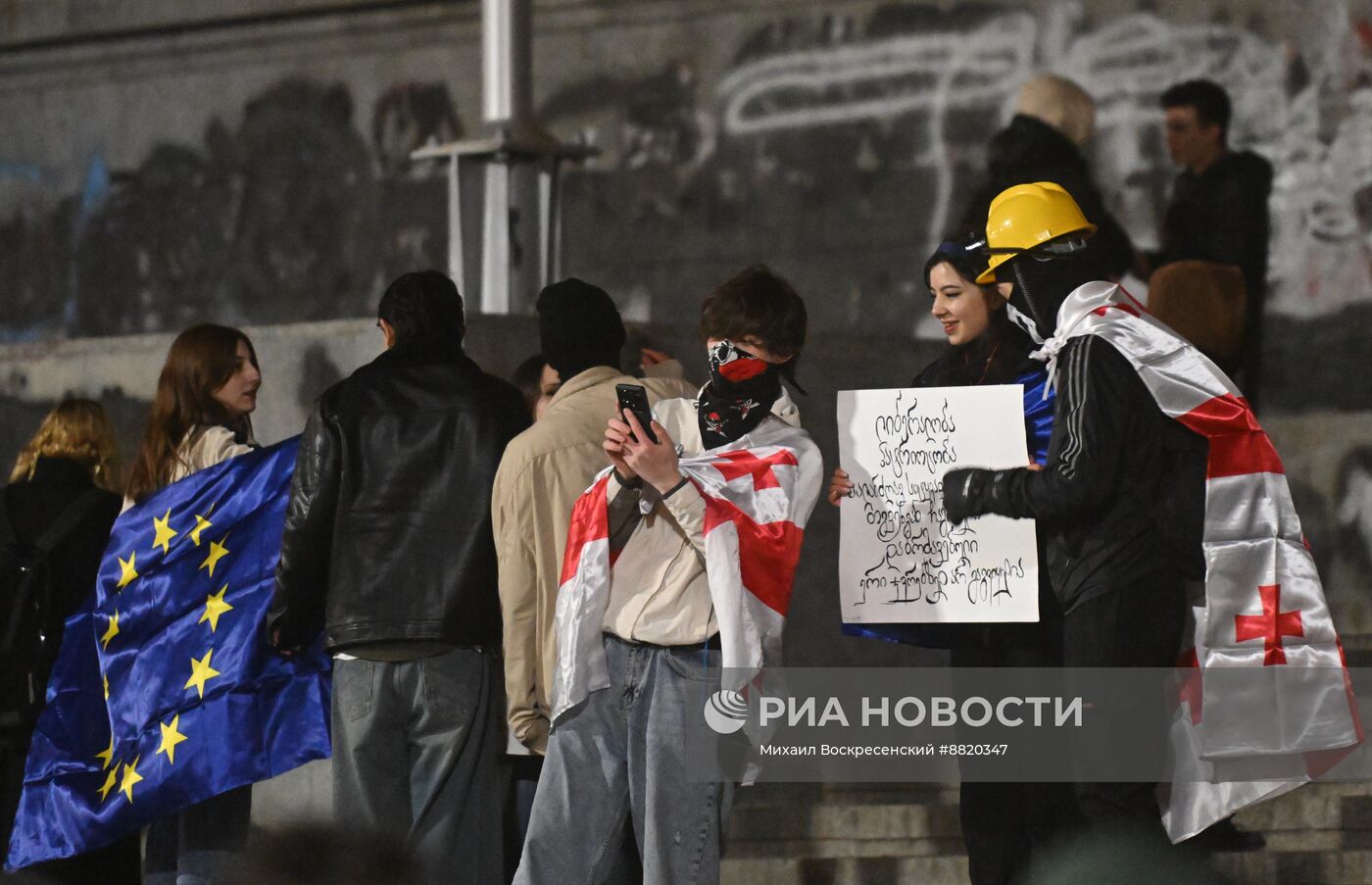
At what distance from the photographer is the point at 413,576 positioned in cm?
520

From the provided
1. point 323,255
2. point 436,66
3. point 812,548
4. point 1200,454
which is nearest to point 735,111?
point 436,66

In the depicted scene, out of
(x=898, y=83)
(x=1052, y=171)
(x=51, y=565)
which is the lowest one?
(x=51, y=565)

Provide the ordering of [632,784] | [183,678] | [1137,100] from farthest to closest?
[1137,100], [183,678], [632,784]

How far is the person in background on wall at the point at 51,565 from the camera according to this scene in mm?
5996

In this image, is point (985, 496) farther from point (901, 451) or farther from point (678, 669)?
point (678, 669)

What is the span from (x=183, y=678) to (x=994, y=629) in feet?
7.16

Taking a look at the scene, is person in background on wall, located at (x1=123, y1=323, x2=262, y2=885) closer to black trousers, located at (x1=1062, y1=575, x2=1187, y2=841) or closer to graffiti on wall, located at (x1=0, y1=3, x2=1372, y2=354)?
black trousers, located at (x1=1062, y1=575, x2=1187, y2=841)

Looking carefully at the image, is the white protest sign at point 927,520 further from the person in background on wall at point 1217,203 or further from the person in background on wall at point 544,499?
the person in background on wall at point 1217,203

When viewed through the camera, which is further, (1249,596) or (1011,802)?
(1011,802)

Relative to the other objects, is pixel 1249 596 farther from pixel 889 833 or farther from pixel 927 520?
→ pixel 889 833

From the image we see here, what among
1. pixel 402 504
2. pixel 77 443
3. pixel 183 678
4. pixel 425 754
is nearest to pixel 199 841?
pixel 183 678

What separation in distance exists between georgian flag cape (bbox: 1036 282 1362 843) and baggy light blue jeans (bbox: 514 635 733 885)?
3.51ft

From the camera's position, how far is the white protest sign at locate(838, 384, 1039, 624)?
15.7 feet

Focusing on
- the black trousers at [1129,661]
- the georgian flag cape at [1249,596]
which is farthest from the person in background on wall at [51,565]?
the georgian flag cape at [1249,596]
